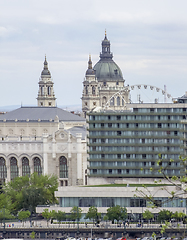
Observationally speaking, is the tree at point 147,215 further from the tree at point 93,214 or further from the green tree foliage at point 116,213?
the tree at point 93,214

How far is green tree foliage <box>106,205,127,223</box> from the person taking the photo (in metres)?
154

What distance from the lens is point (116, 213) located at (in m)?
155

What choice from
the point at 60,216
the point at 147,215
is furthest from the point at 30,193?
the point at 147,215

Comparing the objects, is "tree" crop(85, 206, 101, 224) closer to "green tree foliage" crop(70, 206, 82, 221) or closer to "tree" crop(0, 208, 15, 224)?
"green tree foliage" crop(70, 206, 82, 221)

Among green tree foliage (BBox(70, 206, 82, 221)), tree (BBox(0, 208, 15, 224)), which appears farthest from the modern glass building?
tree (BBox(0, 208, 15, 224))

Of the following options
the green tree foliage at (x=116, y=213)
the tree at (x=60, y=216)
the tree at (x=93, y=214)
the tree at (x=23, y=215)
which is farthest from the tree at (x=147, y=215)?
the tree at (x=23, y=215)

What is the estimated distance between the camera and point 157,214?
160750 millimetres

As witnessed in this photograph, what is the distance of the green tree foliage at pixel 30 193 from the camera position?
17612 cm

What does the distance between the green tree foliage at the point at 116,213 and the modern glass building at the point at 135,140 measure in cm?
1692

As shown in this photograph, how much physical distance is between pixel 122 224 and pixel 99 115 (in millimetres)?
31350

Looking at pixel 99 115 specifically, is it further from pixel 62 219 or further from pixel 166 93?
pixel 62 219

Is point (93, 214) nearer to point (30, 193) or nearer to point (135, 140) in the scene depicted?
point (30, 193)

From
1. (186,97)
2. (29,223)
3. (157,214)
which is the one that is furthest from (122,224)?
(186,97)

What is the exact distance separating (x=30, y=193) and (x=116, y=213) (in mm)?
29394
